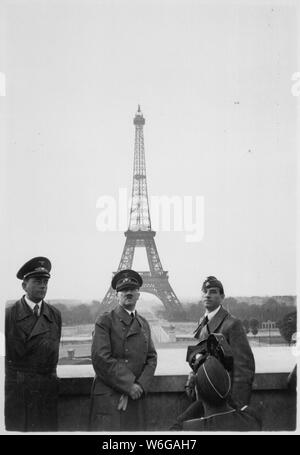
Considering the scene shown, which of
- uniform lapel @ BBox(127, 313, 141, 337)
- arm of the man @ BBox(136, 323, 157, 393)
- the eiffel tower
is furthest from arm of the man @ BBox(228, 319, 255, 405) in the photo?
uniform lapel @ BBox(127, 313, 141, 337)

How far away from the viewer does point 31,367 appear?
4.60 m

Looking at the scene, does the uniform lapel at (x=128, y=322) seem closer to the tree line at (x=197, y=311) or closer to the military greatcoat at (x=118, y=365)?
the military greatcoat at (x=118, y=365)

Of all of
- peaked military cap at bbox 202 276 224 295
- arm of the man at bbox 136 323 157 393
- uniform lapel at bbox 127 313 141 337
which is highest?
peaked military cap at bbox 202 276 224 295

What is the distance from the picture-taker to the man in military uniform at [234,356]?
4.61m

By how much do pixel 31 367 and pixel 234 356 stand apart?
1.50 meters

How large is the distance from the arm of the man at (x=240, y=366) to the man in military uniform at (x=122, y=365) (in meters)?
0.60

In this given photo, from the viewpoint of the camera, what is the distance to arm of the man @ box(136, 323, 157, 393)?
4.48 m

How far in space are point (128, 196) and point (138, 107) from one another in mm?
727

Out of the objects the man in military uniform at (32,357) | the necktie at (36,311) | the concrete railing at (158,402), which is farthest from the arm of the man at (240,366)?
the necktie at (36,311)

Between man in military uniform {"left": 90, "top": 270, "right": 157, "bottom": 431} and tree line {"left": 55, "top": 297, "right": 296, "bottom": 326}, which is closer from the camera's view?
man in military uniform {"left": 90, "top": 270, "right": 157, "bottom": 431}

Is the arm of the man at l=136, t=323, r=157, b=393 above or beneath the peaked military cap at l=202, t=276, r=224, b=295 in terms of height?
beneath

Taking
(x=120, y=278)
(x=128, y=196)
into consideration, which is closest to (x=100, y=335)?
(x=120, y=278)

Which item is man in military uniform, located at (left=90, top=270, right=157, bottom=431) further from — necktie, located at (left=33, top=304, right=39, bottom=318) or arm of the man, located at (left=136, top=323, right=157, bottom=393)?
necktie, located at (left=33, top=304, right=39, bottom=318)

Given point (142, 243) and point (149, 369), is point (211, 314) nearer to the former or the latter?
point (149, 369)
